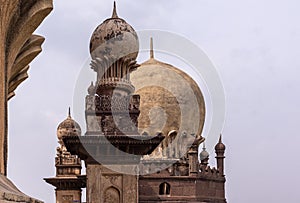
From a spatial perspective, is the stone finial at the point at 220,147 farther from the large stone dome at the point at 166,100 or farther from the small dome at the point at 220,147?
the large stone dome at the point at 166,100

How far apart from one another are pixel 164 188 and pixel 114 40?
7898 millimetres

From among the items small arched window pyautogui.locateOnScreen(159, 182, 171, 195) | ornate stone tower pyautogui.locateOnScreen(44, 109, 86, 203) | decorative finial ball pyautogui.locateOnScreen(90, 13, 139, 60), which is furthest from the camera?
small arched window pyautogui.locateOnScreen(159, 182, 171, 195)

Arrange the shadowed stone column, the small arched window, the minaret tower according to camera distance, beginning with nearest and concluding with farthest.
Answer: the shadowed stone column → the small arched window → the minaret tower

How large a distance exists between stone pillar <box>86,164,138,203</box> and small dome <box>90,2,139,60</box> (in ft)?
8.52

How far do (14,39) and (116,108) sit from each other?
25.3ft

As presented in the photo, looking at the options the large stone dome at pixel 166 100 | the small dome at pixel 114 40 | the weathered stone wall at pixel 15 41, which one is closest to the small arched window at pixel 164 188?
the large stone dome at pixel 166 100

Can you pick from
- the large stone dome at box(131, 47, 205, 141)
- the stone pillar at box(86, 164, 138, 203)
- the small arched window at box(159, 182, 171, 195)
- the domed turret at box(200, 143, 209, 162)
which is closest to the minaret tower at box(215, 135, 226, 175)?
the domed turret at box(200, 143, 209, 162)

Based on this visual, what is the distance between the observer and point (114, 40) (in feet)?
44.8

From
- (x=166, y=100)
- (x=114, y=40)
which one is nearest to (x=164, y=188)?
(x=166, y=100)

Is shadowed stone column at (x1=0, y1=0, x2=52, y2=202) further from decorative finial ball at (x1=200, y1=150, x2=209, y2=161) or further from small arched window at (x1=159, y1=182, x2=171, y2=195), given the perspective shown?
decorative finial ball at (x1=200, y1=150, x2=209, y2=161)

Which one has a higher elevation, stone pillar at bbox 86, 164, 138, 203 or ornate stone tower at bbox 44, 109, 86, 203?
ornate stone tower at bbox 44, 109, 86, 203

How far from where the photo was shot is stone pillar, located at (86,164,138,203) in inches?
474

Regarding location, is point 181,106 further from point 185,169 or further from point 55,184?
point 55,184

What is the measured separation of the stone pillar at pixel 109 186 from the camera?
12.0 meters
